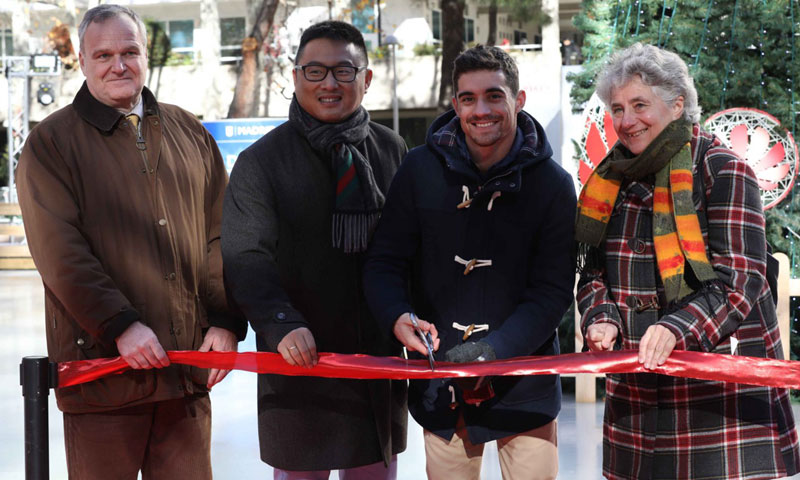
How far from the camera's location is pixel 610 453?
8.91 feet

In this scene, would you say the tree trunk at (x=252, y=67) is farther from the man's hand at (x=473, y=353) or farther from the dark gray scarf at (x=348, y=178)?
the man's hand at (x=473, y=353)

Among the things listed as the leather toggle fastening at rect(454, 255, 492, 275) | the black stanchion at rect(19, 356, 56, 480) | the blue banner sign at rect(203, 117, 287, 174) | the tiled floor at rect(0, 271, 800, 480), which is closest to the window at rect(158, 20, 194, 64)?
the blue banner sign at rect(203, 117, 287, 174)

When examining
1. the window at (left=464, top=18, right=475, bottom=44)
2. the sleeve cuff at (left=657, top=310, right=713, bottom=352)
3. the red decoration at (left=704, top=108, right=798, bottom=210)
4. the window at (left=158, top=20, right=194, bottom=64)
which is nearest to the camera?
the sleeve cuff at (left=657, top=310, right=713, bottom=352)

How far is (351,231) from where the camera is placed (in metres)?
2.83

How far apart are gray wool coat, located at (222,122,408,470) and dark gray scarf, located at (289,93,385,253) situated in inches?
2.4

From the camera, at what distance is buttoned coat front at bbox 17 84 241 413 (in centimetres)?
272

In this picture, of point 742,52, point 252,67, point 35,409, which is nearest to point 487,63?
point 35,409

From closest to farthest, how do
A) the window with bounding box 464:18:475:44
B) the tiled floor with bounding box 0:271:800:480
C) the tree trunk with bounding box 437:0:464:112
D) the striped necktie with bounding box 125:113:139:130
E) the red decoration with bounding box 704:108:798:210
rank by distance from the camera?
the striped necktie with bounding box 125:113:139:130 → the tiled floor with bounding box 0:271:800:480 → the red decoration with bounding box 704:108:798:210 → the tree trunk with bounding box 437:0:464:112 → the window with bounding box 464:18:475:44

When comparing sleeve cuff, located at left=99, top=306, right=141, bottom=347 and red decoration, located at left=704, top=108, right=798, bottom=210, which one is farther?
red decoration, located at left=704, top=108, right=798, bottom=210

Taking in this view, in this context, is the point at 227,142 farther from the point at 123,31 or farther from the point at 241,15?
the point at 241,15

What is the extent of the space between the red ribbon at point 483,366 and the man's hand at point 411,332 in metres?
0.07

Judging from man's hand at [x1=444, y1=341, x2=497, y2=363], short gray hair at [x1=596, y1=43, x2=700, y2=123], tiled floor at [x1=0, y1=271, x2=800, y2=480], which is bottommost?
tiled floor at [x1=0, y1=271, x2=800, y2=480]

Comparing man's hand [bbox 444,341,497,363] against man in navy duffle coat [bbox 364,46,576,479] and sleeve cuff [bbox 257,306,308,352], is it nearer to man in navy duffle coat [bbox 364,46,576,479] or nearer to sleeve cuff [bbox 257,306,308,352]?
man in navy duffle coat [bbox 364,46,576,479]

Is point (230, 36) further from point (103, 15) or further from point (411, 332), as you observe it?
point (411, 332)
